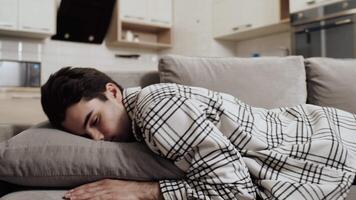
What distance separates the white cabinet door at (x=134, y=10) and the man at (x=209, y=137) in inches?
129

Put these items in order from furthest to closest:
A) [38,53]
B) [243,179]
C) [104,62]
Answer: [104,62]
[38,53]
[243,179]

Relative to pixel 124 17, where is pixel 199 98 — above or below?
below

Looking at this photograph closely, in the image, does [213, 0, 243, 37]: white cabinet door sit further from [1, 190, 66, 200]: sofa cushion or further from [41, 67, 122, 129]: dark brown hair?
[1, 190, 66, 200]: sofa cushion

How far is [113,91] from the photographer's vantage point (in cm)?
116

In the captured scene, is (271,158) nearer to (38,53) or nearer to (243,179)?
(243,179)

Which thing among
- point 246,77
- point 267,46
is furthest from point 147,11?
point 246,77

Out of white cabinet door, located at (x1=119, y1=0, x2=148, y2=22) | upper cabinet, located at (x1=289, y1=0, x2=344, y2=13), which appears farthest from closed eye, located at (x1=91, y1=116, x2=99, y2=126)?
white cabinet door, located at (x1=119, y1=0, x2=148, y2=22)

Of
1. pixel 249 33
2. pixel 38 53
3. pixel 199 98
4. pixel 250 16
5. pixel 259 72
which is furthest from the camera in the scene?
pixel 38 53

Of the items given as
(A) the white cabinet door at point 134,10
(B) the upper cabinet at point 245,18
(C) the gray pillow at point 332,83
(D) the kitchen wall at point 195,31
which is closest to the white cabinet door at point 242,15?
(B) the upper cabinet at point 245,18

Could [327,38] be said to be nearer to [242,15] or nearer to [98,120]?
[242,15]

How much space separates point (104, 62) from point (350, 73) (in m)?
3.37

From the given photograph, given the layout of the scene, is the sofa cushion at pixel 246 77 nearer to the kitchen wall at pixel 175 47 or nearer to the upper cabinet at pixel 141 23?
the kitchen wall at pixel 175 47

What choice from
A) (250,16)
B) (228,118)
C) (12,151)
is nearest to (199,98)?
(228,118)

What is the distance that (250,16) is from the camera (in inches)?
138
